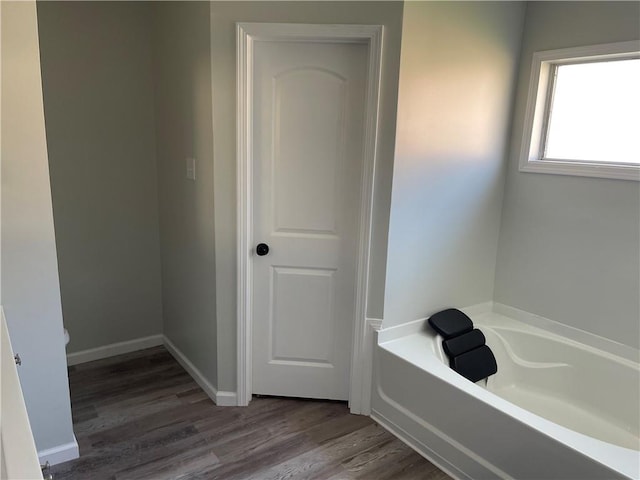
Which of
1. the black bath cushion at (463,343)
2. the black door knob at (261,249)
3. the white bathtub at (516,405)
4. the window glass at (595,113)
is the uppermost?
the window glass at (595,113)

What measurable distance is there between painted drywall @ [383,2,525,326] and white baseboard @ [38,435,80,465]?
1.68m

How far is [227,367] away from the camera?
9.15 ft

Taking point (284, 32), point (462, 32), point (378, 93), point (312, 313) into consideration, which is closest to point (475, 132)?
point (462, 32)

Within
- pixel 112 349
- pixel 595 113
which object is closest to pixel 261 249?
pixel 112 349

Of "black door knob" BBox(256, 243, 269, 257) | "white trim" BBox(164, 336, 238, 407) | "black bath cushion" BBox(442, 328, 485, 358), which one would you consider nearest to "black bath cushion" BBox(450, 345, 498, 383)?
"black bath cushion" BBox(442, 328, 485, 358)

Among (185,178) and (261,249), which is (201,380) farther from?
(185,178)

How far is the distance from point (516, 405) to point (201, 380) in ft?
6.03

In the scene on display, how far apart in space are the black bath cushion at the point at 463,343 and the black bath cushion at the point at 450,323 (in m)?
0.03

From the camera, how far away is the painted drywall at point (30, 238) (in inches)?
75.8

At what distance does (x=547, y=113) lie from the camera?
282 centimetres

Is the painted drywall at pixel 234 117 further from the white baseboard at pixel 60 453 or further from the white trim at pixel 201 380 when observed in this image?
the white baseboard at pixel 60 453

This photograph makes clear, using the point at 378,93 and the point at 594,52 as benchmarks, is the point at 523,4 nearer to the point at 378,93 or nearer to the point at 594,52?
the point at 594,52

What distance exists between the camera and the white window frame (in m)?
2.46

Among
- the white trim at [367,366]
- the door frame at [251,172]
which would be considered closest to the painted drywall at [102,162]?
the door frame at [251,172]
